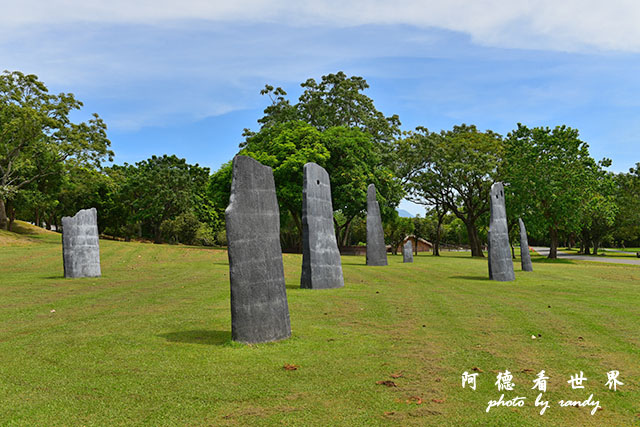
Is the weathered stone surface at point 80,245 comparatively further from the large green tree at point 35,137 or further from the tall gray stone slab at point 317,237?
the large green tree at point 35,137

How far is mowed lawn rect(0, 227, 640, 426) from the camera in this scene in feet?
16.2

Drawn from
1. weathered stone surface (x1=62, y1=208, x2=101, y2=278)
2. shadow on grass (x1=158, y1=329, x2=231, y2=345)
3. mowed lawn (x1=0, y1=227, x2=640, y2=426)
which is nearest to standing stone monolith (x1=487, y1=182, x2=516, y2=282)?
mowed lawn (x1=0, y1=227, x2=640, y2=426)

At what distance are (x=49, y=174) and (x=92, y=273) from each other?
34343 millimetres

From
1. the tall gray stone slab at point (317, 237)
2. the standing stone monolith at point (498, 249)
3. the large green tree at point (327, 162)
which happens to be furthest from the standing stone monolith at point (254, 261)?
the large green tree at point (327, 162)

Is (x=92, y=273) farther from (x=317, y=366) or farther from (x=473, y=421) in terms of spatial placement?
(x=473, y=421)

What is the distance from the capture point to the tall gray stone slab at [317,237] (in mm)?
14961

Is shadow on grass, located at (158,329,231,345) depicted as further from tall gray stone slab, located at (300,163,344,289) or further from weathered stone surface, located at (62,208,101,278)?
weathered stone surface, located at (62,208,101,278)

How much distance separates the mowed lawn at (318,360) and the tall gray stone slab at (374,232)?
1266cm

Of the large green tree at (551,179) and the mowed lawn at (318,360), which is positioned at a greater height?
the large green tree at (551,179)

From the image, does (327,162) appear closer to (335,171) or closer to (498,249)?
(335,171)

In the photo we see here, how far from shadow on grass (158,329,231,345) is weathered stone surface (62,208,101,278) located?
12.6 m

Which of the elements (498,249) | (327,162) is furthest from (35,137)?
(498,249)

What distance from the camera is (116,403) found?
520cm

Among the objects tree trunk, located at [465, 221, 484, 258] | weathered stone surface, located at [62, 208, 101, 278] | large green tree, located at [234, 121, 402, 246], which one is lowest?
tree trunk, located at [465, 221, 484, 258]
